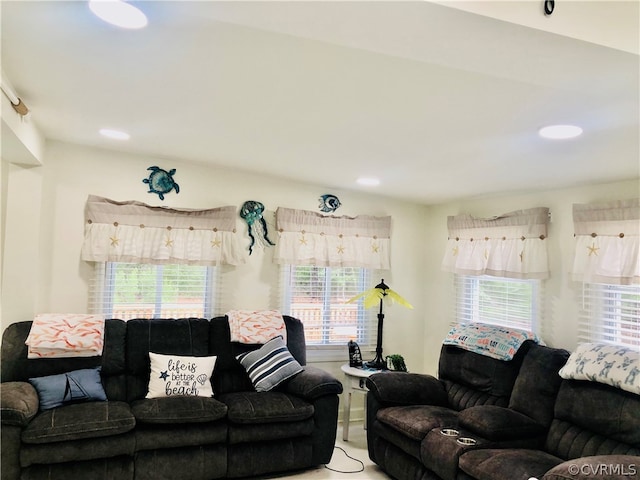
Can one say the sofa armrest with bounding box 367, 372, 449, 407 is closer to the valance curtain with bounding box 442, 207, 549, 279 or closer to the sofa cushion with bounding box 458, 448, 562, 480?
the sofa cushion with bounding box 458, 448, 562, 480

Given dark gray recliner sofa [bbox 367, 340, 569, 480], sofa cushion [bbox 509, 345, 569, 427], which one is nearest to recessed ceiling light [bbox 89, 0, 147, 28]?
dark gray recliner sofa [bbox 367, 340, 569, 480]

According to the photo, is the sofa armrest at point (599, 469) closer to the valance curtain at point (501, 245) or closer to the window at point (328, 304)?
the valance curtain at point (501, 245)

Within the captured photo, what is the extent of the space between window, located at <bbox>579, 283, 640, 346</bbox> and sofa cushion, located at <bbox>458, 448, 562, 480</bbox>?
3.49 ft

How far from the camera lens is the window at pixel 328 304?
4520 mm

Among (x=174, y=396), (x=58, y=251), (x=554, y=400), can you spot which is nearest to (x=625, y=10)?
(x=554, y=400)

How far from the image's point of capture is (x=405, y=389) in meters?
3.61

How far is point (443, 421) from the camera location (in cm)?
317

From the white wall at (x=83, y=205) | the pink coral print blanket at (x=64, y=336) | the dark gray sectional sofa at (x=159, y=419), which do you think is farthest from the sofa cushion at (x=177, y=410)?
the white wall at (x=83, y=205)

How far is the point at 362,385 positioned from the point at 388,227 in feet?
5.31

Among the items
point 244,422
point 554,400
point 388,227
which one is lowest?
point 244,422

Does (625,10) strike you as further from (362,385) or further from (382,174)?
(362,385)

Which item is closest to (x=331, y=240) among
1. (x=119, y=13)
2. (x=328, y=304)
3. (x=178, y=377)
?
(x=328, y=304)

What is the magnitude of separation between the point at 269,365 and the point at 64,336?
146cm

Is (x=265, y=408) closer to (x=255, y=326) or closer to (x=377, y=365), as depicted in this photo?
(x=255, y=326)
